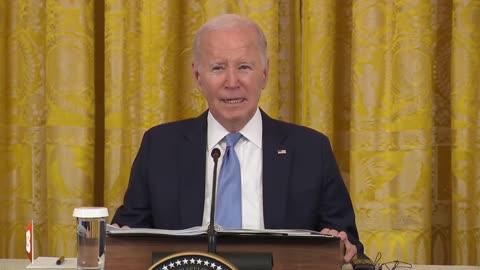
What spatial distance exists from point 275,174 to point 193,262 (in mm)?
892

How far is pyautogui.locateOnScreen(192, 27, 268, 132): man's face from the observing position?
205 cm

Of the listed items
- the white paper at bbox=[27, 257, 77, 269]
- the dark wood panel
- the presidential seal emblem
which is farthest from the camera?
the white paper at bbox=[27, 257, 77, 269]

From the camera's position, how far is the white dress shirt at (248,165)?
6.77 ft

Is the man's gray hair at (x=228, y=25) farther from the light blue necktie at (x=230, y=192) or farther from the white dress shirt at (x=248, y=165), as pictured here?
the light blue necktie at (x=230, y=192)

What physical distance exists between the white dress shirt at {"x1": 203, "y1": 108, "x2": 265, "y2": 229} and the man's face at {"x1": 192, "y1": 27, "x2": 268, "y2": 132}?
61 mm

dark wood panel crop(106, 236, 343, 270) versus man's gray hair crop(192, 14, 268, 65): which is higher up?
man's gray hair crop(192, 14, 268, 65)

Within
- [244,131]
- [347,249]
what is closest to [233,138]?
[244,131]

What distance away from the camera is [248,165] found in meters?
2.12

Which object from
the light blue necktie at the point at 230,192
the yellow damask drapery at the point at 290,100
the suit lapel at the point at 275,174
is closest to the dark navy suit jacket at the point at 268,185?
the suit lapel at the point at 275,174

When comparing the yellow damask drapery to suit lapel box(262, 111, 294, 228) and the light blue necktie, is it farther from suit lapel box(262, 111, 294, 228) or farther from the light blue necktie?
the light blue necktie

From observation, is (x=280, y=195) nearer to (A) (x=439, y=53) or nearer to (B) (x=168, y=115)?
(B) (x=168, y=115)

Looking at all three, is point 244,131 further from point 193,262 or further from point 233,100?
point 193,262

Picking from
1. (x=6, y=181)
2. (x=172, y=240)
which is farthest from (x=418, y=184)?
(x=6, y=181)

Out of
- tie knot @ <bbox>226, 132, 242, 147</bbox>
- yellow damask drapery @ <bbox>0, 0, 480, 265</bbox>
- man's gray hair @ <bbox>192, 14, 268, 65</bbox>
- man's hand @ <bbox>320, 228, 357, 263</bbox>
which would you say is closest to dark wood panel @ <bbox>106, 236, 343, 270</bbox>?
man's hand @ <bbox>320, 228, 357, 263</bbox>
